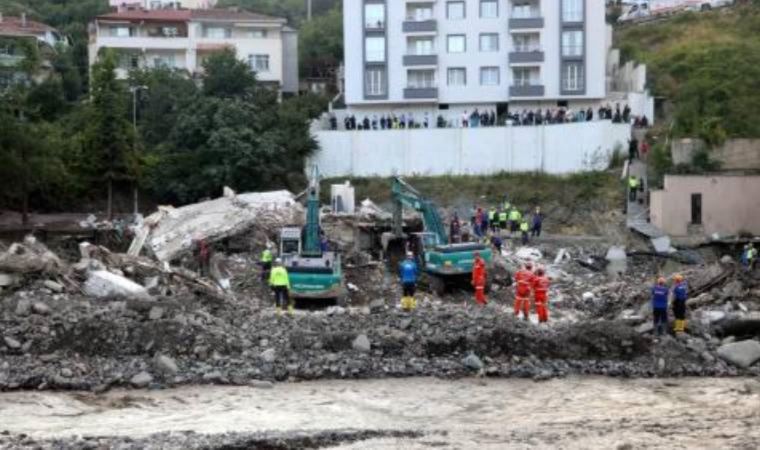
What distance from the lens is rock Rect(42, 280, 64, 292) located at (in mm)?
22953

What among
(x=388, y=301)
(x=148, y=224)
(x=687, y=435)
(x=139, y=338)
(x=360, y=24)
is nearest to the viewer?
(x=687, y=435)

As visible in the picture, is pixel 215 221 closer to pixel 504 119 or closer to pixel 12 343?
pixel 12 343

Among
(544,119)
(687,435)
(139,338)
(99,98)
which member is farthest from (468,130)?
(687,435)

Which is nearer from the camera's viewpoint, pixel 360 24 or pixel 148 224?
pixel 148 224

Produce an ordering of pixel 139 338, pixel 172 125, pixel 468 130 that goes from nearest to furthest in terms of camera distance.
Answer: pixel 139 338 → pixel 468 130 → pixel 172 125

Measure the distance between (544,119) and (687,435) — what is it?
109ft

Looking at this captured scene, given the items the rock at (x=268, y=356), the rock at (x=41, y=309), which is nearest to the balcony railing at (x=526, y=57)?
the rock at (x=268, y=356)

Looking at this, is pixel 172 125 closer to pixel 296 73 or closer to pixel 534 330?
pixel 296 73

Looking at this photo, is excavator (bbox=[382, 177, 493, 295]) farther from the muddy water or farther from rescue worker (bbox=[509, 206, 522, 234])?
the muddy water

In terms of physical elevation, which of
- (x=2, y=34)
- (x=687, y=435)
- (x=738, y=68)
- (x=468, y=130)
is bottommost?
(x=687, y=435)

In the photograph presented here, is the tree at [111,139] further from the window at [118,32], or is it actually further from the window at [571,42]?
the window at [571,42]

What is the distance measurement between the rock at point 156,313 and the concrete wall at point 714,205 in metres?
23.1

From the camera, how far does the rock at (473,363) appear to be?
770 inches

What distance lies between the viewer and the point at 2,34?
213ft
